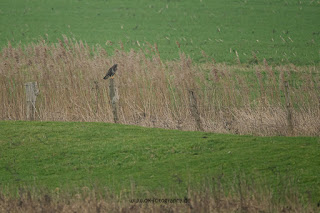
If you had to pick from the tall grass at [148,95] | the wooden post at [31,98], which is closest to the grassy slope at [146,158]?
the wooden post at [31,98]

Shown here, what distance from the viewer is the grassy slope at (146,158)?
Result: 8.06 meters

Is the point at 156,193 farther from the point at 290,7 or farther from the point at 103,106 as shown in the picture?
the point at 290,7

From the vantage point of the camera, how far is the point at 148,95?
562 inches

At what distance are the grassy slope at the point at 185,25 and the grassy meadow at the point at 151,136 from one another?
197 inches

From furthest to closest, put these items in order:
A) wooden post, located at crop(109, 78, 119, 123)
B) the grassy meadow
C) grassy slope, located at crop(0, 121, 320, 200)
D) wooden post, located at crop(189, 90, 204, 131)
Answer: wooden post, located at crop(109, 78, 119, 123)
wooden post, located at crop(189, 90, 204, 131)
grassy slope, located at crop(0, 121, 320, 200)
the grassy meadow

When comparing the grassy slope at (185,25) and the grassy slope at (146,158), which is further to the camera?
the grassy slope at (185,25)

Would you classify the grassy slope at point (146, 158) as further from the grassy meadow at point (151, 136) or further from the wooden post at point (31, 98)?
the wooden post at point (31, 98)

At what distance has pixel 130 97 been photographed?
47.1 ft

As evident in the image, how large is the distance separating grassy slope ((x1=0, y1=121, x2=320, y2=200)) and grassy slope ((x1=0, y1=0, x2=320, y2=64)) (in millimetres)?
18737

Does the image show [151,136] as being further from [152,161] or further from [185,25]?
[185,25]

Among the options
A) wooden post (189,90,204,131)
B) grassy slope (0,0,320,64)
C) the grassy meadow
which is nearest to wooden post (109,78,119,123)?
the grassy meadow

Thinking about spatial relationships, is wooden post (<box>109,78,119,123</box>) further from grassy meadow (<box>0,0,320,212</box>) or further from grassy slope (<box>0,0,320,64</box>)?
grassy slope (<box>0,0,320,64</box>)

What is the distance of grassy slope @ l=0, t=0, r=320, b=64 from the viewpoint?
32.2 m

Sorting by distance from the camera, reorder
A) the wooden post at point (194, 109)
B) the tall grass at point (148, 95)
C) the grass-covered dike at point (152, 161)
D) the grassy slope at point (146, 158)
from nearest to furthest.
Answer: the grass-covered dike at point (152, 161) → the grassy slope at point (146, 158) → the wooden post at point (194, 109) → the tall grass at point (148, 95)
